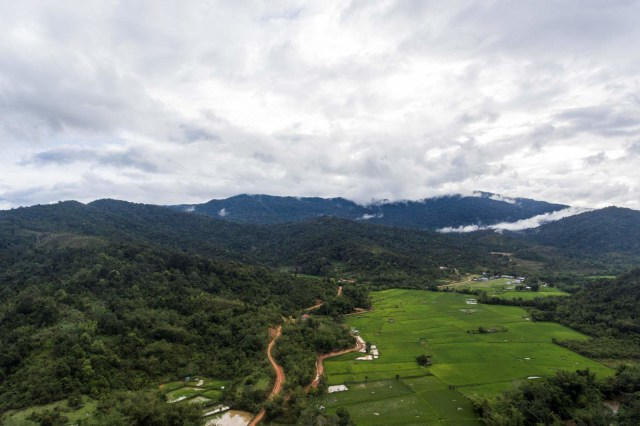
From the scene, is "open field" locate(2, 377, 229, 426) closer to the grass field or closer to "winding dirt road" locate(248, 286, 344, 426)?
"winding dirt road" locate(248, 286, 344, 426)

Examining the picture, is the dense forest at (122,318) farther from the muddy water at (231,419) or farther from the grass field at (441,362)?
the grass field at (441,362)

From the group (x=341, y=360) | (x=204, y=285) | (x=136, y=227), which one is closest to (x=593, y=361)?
(x=341, y=360)

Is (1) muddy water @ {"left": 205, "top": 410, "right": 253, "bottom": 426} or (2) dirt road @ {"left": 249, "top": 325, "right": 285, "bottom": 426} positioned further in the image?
(2) dirt road @ {"left": 249, "top": 325, "right": 285, "bottom": 426}

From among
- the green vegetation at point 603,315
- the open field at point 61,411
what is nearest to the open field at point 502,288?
the green vegetation at point 603,315

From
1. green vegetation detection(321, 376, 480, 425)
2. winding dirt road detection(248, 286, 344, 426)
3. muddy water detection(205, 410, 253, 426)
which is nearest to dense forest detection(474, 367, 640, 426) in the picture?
green vegetation detection(321, 376, 480, 425)

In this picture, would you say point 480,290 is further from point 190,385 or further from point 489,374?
point 190,385

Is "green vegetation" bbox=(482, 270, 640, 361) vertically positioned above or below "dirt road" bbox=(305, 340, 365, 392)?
above

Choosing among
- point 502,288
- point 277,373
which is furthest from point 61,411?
point 502,288

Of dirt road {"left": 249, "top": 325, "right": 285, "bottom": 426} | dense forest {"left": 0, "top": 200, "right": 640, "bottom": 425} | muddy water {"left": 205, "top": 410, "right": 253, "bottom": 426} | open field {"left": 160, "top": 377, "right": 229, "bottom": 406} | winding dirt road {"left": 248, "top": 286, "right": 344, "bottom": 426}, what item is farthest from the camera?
open field {"left": 160, "top": 377, "right": 229, "bottom": 406}

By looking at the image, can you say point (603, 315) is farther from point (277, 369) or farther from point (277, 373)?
point (277, 373)
